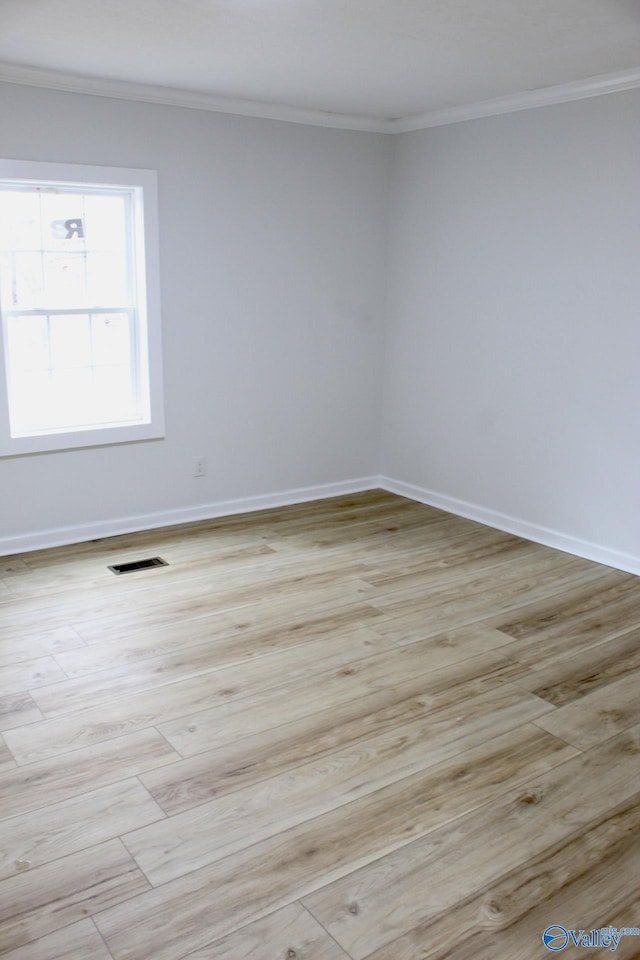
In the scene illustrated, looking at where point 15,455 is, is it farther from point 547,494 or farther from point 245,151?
point 547,494

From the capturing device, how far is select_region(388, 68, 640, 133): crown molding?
3.78 metres

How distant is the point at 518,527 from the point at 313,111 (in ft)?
8.82

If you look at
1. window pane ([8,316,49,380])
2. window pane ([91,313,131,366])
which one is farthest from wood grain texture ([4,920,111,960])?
window pane ([91,313,131,366])

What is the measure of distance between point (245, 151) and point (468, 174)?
51.1 inches

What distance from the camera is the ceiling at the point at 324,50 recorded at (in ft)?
9.27

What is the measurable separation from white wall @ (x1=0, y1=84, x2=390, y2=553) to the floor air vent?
0.47 metres

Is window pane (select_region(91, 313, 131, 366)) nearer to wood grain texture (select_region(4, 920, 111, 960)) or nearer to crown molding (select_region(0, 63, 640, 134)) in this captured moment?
crown molding (select_region(0, 63, 640, 134))

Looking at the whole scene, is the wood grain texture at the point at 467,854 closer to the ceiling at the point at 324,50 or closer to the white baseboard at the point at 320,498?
the white baseboard at the point at 320,498

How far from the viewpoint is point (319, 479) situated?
17.7 ft

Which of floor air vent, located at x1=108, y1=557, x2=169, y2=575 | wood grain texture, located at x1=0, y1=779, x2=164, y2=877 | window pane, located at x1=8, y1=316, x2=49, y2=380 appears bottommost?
wood grain texture, located at x1=0, y1=779, x2=164, y2=877

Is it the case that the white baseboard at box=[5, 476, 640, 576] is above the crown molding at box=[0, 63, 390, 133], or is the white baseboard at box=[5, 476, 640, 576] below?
below

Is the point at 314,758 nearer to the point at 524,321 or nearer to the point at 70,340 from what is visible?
the point at 70,340

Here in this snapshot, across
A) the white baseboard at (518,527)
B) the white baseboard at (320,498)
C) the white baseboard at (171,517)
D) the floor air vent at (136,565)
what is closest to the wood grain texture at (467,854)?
the white baseboard at (518,527)

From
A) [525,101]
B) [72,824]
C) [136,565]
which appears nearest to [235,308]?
[136,565]
